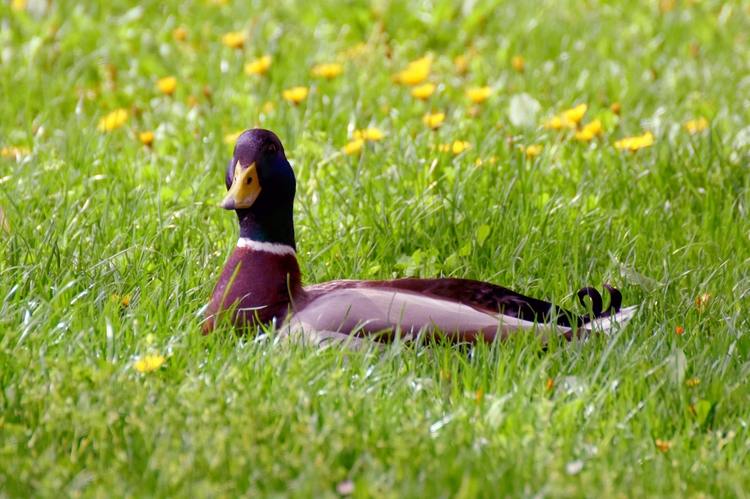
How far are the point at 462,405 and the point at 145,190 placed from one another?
1.97m

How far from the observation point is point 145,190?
4.02 meters

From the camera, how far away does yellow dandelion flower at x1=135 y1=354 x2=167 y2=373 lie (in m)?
2.52

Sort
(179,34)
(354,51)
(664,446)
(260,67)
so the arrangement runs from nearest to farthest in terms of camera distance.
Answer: (664,446) → (260,67) → (179,34) → (354,51)

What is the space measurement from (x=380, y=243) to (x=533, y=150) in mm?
1097

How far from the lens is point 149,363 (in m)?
2.54

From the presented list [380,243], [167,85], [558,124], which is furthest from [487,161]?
[167,85]

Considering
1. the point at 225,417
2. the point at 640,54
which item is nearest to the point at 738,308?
the point at 225,417

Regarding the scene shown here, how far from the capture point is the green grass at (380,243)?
227cm

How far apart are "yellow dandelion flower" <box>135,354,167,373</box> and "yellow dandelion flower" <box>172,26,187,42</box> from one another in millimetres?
3893

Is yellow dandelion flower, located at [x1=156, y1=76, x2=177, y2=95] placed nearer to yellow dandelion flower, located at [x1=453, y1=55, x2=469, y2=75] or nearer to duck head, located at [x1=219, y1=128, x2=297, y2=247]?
yellow dandelion flower, located at [x1=453, y1=55, x2=469, y2=75]

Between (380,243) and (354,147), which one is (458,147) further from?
(380,243)

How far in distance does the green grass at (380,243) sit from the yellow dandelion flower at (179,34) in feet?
0.28

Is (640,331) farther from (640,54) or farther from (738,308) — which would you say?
(640,54)

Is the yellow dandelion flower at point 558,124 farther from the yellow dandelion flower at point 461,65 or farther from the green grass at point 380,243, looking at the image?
the yellow dandelion flower at point 461,65
